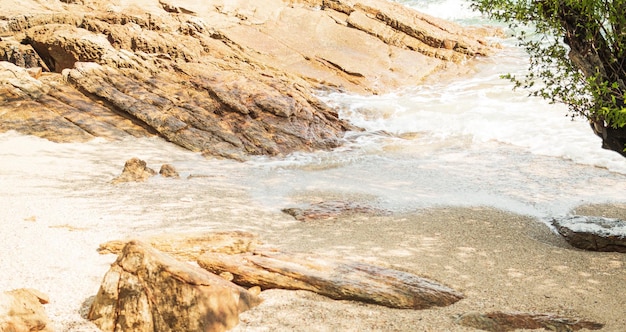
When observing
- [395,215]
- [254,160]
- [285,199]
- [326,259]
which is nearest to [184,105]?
[254,160]

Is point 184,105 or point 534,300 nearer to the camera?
point 534,300

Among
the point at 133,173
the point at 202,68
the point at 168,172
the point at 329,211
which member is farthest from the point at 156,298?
the point at 202,68

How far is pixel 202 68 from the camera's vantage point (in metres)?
18.4

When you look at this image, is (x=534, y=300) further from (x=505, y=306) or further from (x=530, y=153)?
(x=530, y=153)

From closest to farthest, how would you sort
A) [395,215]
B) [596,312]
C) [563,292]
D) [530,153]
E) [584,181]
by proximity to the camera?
[596,312] < [563,292] < [395,215] < [584,181] < [530,153]

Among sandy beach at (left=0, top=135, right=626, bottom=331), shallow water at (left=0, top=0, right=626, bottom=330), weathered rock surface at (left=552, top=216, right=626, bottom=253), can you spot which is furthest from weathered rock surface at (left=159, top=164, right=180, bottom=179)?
weathered rock surface at (left=552, top=216, right=626, bottom=253)

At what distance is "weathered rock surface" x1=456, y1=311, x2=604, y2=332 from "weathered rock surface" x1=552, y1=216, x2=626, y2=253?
9.96 feet

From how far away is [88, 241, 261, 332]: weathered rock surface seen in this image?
460cm

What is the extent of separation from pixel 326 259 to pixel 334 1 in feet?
84.8

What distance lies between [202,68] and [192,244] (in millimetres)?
12930

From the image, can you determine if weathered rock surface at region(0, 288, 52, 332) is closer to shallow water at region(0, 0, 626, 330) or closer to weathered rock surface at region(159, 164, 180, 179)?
shallow water at region(0, 0, 626, 330)

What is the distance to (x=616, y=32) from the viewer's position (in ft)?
22.1

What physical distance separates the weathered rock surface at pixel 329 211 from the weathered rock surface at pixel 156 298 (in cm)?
448

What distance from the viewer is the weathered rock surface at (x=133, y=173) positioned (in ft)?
37.1
